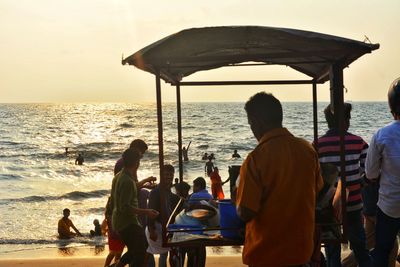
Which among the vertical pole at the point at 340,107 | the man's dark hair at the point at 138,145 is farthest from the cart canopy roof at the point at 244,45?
the man's dark hair at the point at 138,145

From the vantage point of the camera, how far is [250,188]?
286cm

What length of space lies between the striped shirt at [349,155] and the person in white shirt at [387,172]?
0.51 meters

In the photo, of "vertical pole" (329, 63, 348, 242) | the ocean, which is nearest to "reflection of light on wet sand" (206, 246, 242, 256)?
the ocean

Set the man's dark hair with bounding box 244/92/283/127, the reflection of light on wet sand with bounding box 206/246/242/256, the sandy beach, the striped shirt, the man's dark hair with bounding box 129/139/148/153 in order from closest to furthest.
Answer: the man's dark hair with bounding box 244/92/283/127
the striped shirt
the man's dark hair with bounding box 129/139/148/153
the sandy beach
the reflection of light on wet sand with bounding box 206/246/242/256

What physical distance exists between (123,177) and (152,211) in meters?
0.53

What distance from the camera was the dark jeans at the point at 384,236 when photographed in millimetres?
4137

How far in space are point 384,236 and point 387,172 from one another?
1.66 ft

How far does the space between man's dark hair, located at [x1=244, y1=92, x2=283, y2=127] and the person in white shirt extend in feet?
4.62

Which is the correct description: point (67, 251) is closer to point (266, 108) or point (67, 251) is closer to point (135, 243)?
point (135, 243)

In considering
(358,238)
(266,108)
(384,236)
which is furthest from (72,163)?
(266,108)

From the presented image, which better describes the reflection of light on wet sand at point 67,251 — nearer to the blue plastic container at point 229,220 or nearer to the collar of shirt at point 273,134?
the blue plastic container at point 229,220

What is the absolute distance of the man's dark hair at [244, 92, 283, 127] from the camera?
2.98 metres

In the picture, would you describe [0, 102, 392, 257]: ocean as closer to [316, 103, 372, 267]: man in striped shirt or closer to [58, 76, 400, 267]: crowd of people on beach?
[58, 76, 400, 267]: crowd of people on beach

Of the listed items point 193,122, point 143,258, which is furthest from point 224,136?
point 143,258
